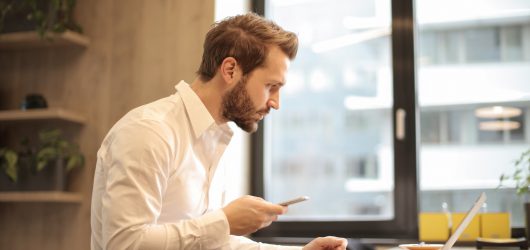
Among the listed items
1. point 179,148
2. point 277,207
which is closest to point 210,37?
point 179,148

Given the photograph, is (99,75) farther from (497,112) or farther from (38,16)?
(497,112)

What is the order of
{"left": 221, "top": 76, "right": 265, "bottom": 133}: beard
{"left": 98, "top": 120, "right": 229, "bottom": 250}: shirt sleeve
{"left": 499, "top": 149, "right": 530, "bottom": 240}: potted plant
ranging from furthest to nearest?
{"left": 499, "top": 149, "right": 530, "bottom": 240}: potted plant
{"left": 221, "top": 76, "right": 265, "bottom": 133}: beard
{"left": 98, "top": 120, "right": 229, "bottom": 250}: shirt sleeve

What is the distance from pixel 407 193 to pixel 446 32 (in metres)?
0.81

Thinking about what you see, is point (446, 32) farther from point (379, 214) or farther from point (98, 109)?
point (98, 109)

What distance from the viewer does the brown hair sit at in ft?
6.49

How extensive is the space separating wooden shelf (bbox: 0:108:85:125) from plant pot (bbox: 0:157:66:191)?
208 mm

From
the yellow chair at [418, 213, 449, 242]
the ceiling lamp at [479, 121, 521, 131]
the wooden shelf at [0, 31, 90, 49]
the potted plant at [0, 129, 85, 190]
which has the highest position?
the wooden shelf at [0, 31, 90, 49]

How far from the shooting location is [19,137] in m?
3.48

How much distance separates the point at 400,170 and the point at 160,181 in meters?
1.71

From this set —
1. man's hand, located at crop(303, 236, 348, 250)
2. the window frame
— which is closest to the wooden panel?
the window frame

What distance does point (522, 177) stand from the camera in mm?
2801

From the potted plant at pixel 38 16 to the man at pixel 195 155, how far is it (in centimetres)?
147

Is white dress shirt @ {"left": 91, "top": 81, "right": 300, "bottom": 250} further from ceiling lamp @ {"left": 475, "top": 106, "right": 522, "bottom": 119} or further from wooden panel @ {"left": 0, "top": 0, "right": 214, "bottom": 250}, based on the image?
ceiling lamp @ {"left": 475, "top": 106, "right": 522, "bottom": 119}

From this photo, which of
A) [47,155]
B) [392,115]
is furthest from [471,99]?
[47,155]
